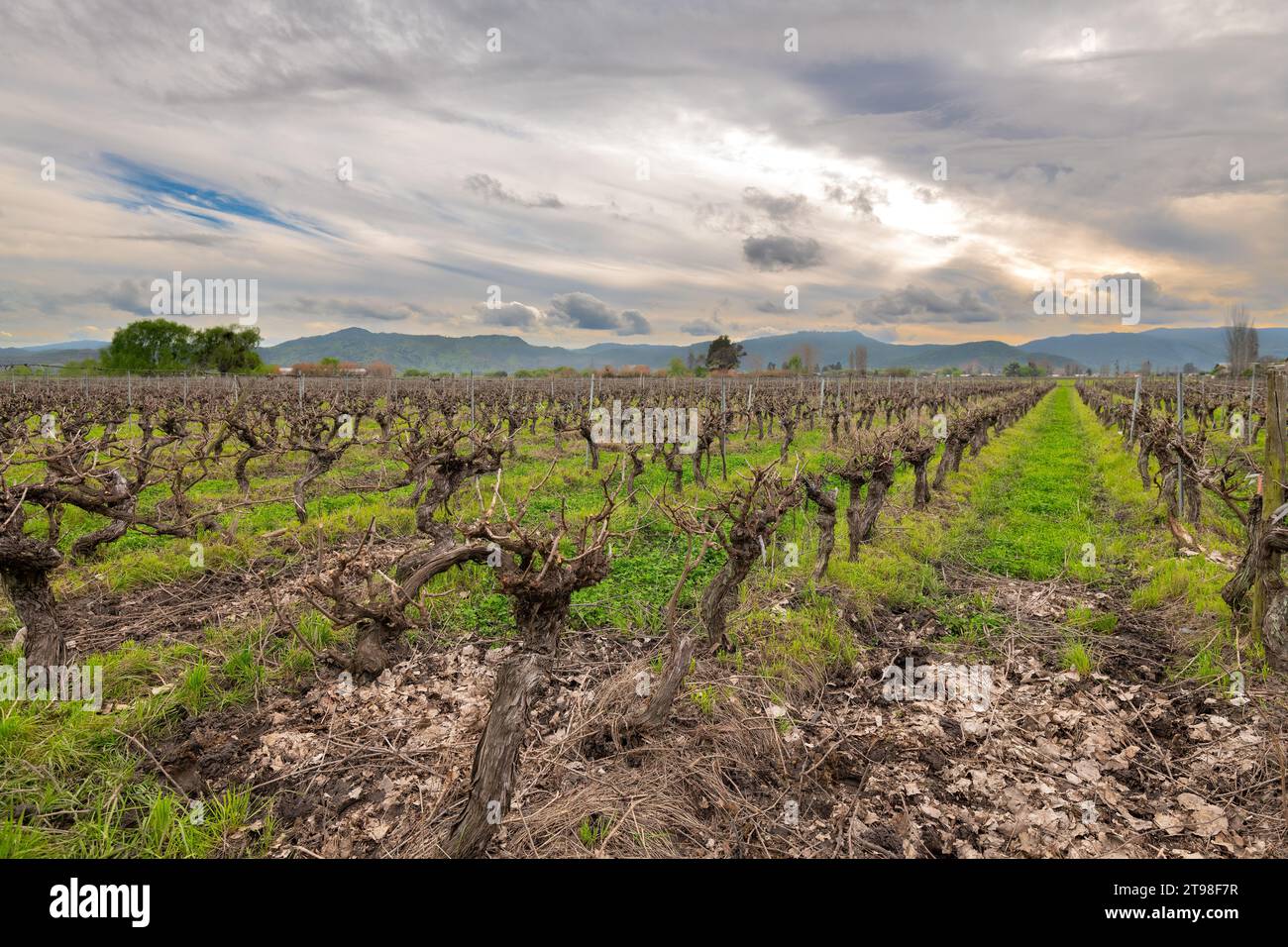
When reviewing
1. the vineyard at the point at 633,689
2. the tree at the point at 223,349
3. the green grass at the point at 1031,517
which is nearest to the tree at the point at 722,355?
the tree at the point at 223,349

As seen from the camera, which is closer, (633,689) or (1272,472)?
(633,689)

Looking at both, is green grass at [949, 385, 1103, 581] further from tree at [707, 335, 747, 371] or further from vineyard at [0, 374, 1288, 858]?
tree at [707, 335, 747, 371]

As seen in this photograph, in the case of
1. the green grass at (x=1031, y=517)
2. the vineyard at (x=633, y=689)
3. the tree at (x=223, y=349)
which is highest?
the tree at (x=223, y=349)

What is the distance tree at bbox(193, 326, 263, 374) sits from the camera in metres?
80.0

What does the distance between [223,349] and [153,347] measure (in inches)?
353

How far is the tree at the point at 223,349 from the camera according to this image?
80.0 metres

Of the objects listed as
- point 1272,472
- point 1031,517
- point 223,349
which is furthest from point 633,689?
point 223,349

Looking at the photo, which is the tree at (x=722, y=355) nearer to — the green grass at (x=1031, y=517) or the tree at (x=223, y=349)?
the tree at (x=223, y=349)

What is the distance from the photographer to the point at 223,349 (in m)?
79.9

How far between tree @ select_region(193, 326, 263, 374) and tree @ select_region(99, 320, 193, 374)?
4.19ft

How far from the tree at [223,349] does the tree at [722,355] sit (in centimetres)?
7459

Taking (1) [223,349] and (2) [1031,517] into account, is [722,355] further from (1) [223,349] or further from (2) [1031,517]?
(2) [1031,517]
